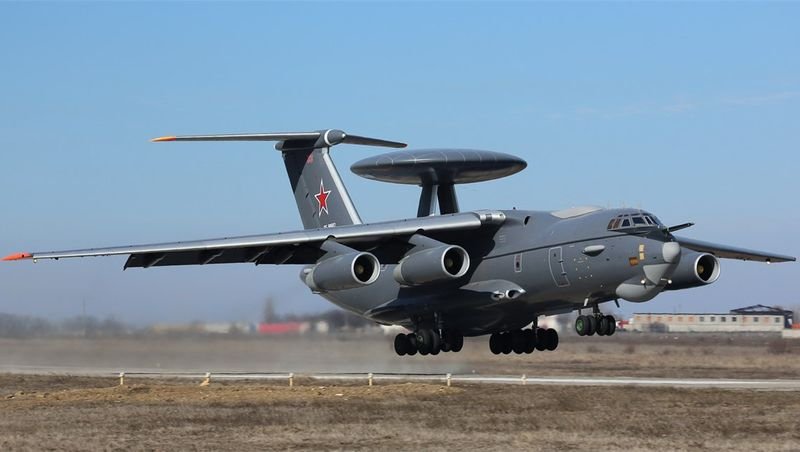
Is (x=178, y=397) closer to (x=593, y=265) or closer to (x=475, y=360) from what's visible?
(x=593, y=265)

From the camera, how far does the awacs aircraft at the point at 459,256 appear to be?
2069 centimetres

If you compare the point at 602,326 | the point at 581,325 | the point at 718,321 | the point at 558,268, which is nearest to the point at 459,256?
the point at 558,268

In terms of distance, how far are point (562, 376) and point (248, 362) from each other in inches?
307

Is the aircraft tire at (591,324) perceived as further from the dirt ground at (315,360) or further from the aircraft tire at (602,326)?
the dirt ground at (315,360)

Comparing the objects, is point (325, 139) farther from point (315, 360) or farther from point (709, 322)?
point (709, 322)

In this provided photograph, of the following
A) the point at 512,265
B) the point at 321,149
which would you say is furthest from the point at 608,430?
the point at 321,149

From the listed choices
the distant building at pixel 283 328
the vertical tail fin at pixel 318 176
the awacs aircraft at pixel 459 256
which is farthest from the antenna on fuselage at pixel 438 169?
the distant building at pixel 283 328

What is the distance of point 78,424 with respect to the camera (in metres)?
18.3

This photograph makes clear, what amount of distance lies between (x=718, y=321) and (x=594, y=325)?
4245cm

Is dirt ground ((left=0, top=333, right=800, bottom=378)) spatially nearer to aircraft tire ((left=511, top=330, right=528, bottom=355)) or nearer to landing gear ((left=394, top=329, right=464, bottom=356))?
landing gear ((left=394, top=329, right=464, bottom=356))

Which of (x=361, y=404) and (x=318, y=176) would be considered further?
(x=318, y=176)

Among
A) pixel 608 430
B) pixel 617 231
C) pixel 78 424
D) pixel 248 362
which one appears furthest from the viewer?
pixel 248 362

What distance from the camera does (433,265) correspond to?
21547 mm

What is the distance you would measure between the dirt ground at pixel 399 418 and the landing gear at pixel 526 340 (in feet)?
2.75
